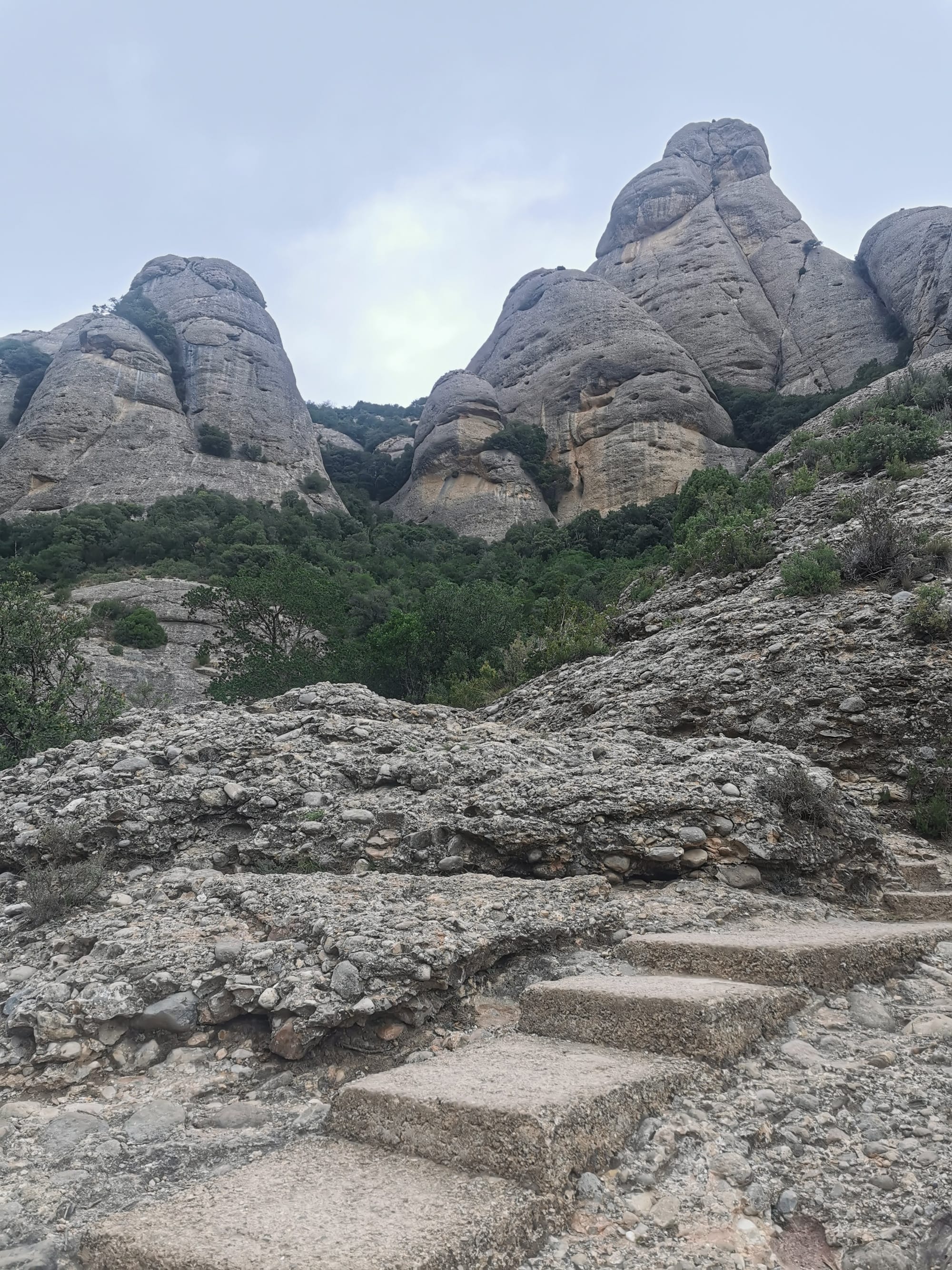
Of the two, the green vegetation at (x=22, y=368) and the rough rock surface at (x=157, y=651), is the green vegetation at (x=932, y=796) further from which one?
the green vegetation at (x=22, y=368)

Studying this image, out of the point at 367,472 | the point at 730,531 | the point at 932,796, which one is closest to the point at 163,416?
the point at 367,472

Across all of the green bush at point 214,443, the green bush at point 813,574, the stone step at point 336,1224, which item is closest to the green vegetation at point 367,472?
the green bush at point 214,443

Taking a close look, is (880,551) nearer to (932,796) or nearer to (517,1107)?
(932,796)

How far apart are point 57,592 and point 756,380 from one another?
43688 millimetres

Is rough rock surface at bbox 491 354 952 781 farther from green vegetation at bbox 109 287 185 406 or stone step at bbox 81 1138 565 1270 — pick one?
green vegetation at bbox 109 287 185 406

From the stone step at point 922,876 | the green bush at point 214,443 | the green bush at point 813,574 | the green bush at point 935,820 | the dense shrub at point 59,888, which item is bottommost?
the stone step at point 922,876

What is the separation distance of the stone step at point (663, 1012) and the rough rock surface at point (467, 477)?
1574 inches

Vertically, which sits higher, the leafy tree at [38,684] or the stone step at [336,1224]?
the leafy tree at [38,684]

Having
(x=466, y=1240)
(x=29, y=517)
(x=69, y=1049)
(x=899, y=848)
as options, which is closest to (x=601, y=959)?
(x=466, y=1240)

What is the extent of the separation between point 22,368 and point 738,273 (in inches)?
2122

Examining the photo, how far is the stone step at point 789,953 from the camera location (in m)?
3.01

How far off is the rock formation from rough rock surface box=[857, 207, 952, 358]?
1386 inches

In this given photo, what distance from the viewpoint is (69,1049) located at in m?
2.88

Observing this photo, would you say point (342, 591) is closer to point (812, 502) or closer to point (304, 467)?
point (812, 502)
